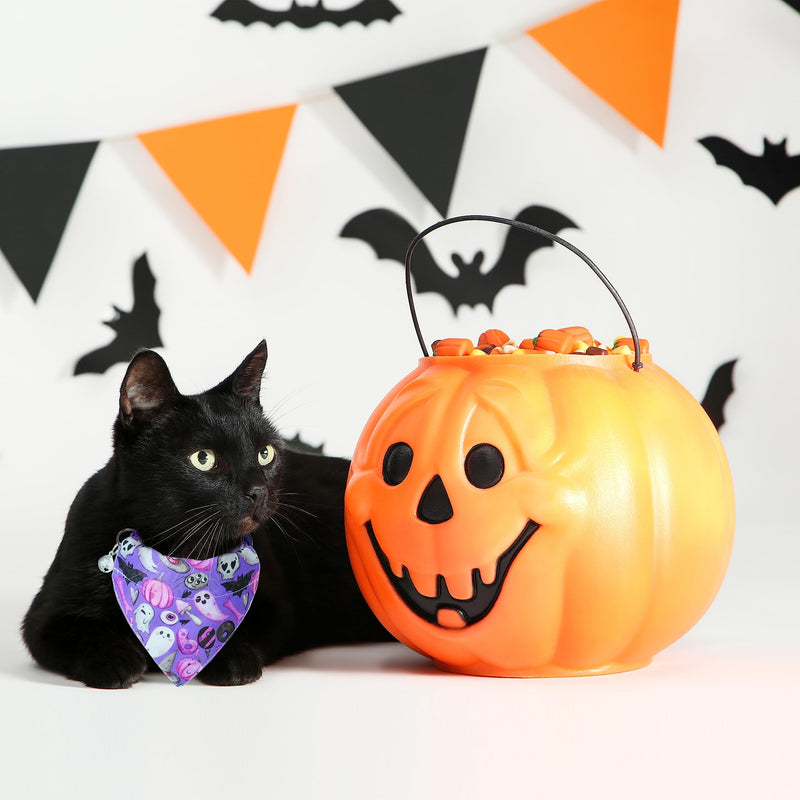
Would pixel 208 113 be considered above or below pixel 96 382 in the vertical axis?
above

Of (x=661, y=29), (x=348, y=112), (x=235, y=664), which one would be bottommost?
(x=235, y=664)

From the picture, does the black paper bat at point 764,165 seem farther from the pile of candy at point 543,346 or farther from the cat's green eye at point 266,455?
the cat's green eye at point 266,455

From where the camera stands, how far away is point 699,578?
1596 millimetres

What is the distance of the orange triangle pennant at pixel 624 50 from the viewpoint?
3.06 metres

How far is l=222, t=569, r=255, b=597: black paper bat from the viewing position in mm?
1703

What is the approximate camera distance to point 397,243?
125 inches

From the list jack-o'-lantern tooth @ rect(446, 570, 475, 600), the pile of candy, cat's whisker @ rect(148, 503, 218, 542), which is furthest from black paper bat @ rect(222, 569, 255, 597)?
the pile of candy

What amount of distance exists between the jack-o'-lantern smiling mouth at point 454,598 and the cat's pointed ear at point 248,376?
0.34m

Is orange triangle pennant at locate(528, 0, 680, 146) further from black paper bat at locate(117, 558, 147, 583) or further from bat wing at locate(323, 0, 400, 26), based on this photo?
black paper bat at locate(117, 558, 147, 583)

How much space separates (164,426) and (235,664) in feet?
1.24

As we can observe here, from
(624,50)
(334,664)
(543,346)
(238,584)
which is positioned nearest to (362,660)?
(334,664)

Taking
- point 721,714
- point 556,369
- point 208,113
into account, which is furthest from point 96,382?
point 721,714

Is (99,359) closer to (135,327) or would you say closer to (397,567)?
(135,327)

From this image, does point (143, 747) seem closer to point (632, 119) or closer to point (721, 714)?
point (721, 714)
